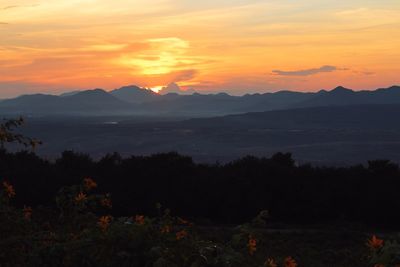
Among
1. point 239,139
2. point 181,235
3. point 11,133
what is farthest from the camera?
point 239,139

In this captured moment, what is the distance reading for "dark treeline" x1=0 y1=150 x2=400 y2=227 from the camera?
18.9 metres

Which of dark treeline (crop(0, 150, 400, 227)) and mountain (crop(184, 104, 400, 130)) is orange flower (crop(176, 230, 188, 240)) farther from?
mountain (crop(184, 104, 400, 130))

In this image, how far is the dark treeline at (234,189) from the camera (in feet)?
62.0

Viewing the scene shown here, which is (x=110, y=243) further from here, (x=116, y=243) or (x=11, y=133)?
(x=11, y=133)

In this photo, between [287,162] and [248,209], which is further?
[287,162]

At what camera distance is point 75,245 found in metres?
3.88

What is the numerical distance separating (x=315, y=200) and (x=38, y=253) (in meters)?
15.9

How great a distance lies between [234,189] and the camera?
19.7 metres

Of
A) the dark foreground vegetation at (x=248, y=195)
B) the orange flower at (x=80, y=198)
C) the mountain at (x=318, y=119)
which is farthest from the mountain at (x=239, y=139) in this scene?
the orange flower at (x=80, y=198)

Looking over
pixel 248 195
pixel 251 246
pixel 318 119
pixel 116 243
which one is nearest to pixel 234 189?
pixel 248 195

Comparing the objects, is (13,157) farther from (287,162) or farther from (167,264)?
(167,264)

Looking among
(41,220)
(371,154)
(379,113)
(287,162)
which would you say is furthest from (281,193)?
(379,113)

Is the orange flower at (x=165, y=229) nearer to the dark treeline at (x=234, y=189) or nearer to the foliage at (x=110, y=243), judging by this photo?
the foliage at (x=110, y=243)

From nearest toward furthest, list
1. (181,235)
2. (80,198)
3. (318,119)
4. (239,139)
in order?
(181,235) → (80,198) → (239,139) → (318,119)
